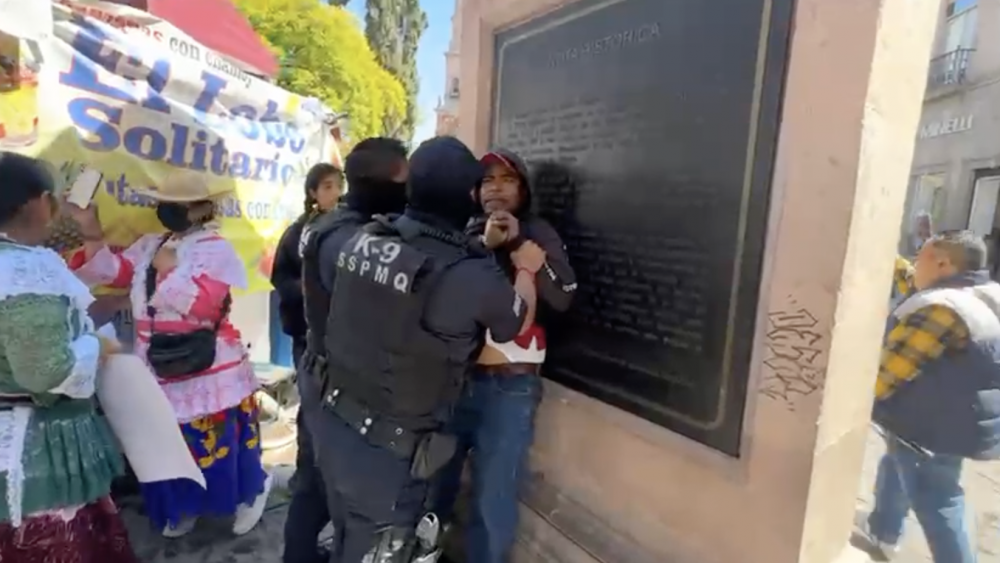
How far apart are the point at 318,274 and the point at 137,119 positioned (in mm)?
1984

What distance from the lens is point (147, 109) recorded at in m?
3.69

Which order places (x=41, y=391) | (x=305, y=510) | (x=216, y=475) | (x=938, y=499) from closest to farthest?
(x=41, y=391) → (x=305, y=510) → (x=938, y=499) → (x=216, y=475)

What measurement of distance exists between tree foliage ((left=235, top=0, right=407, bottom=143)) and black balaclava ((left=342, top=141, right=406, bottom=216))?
46.9ft

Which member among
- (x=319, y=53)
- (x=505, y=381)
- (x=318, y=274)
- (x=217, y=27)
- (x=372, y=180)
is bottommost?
(x=505, y=381)

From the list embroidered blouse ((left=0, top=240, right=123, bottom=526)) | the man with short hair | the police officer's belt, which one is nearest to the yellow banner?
embroidered blouse ((left=0, top=240, right=123, bottom=526))

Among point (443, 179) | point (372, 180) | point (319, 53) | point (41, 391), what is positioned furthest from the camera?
point (319, 53)

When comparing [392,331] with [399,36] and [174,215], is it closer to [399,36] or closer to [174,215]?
[174,215]

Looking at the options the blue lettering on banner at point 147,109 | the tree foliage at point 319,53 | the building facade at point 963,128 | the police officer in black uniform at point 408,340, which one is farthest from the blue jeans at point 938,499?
the tree foliage at point 319,53

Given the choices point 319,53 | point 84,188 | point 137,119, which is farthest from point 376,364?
point 319,53

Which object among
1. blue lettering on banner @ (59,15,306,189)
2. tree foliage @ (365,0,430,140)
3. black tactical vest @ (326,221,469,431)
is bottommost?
black tactical vest @ (326,221,469,431)

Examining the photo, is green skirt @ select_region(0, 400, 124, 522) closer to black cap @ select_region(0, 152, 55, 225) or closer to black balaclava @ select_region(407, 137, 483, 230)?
black cap @ select_region(0, 152, 55, 225)

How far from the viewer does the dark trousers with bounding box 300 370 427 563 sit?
7.11 ft

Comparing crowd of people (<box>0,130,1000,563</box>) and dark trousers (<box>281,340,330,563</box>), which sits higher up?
crowd of people (<box>0,130,1000,563</box>)

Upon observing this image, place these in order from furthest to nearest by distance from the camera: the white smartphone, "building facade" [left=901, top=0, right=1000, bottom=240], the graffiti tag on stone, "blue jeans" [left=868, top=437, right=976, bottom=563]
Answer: "building facade" [left=901, top=0, right=1000, bottom=240], the white smartphone, "blue jeans" [left=868, top=437, right=976, bottom=563], the graffiti tag on stone
